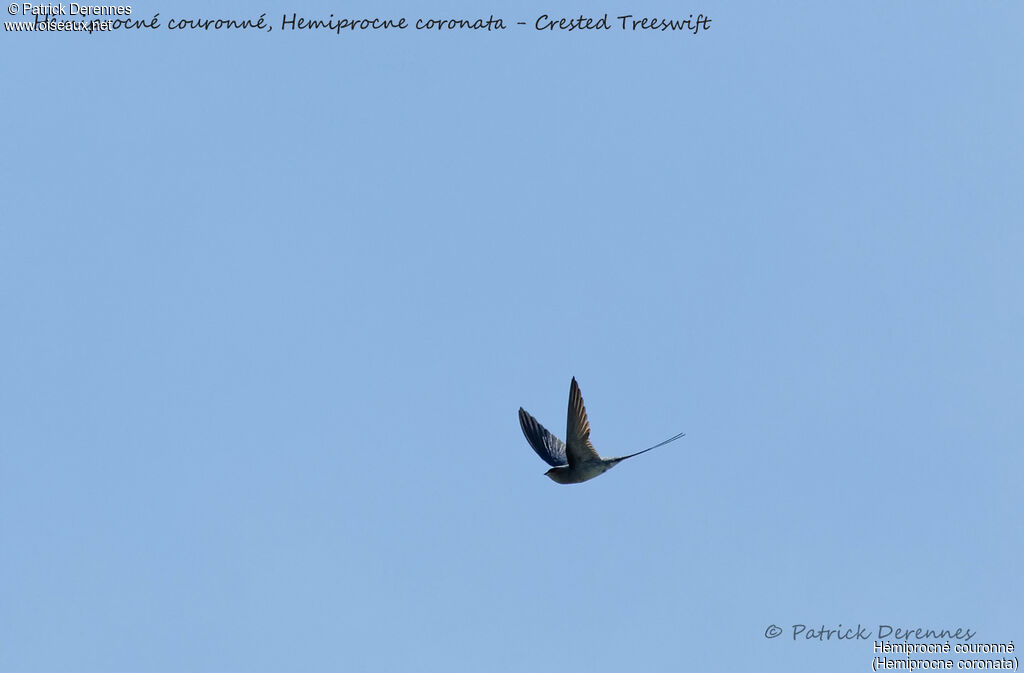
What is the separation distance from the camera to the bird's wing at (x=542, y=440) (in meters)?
22.0

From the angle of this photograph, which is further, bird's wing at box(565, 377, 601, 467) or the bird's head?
the bird's head

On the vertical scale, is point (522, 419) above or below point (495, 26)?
below

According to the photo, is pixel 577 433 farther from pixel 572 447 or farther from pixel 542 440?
pixel 542 440

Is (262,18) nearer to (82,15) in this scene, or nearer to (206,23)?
(206,23)

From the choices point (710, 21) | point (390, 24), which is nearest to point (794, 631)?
point (710, 21)

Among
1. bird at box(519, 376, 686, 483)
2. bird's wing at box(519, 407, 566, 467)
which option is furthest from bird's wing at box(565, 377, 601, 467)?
bird's wing at box(519, 407, 566, 467)

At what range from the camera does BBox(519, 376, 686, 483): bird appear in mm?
19406

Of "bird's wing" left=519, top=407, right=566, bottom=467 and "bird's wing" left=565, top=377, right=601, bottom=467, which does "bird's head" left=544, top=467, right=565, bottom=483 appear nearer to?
"bird's wing" left=565, top=377, right=601, bottom=467

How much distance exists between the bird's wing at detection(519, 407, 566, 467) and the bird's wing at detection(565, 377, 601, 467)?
172 centimetres

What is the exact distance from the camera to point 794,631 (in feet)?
78.1

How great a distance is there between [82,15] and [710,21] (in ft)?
47.4

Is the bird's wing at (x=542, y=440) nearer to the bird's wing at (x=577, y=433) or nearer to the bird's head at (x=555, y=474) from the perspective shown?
the bird's head at (x=555, y=474)

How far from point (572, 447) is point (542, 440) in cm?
249

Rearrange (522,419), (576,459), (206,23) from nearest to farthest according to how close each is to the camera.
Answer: (576,459) < (522,419) < (206,23)
